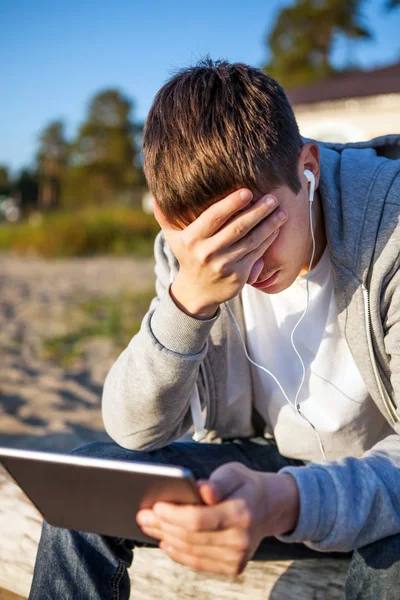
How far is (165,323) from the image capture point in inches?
63.7

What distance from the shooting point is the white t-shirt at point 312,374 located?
5.92 feet

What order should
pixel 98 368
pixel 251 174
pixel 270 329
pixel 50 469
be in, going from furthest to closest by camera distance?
pixel 98 368 → pixel 270 329 → pixel 251 174 → pixel 50 469

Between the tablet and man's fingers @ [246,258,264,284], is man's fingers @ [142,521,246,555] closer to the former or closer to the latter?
the tablet

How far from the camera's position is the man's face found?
1571 millimetres

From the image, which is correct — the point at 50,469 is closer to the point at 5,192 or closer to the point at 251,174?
the point at 251,174

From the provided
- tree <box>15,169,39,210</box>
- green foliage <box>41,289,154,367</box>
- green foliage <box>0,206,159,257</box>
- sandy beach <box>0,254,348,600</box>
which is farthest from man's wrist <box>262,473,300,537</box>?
tree <box>15,169,39,210</box>

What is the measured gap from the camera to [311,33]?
28.3 m

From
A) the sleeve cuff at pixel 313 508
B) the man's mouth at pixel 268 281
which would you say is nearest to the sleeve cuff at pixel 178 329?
the man's mouth at pixel 268 281

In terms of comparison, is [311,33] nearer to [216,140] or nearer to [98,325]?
[98,325]

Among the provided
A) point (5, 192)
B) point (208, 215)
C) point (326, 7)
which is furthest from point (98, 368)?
point (5, 192)

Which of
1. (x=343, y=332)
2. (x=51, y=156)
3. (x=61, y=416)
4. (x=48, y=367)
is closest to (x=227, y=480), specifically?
(x=343, y=332)

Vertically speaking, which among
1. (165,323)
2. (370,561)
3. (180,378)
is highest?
(165,323)

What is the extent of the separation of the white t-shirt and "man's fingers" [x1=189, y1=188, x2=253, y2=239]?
50 cm

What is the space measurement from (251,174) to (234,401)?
0.80 meters
